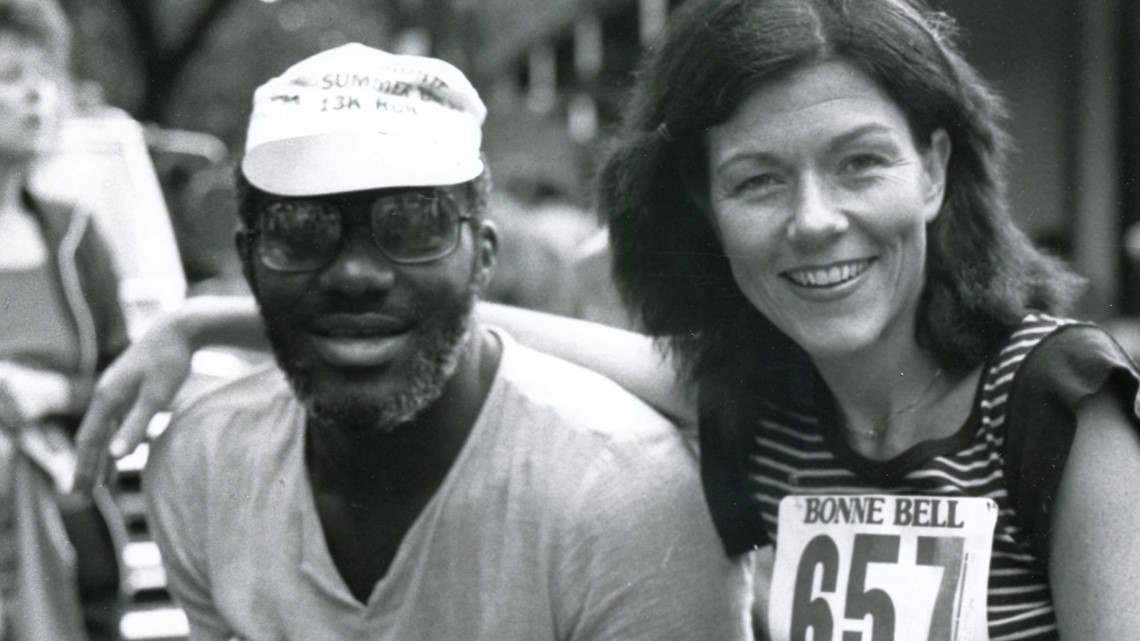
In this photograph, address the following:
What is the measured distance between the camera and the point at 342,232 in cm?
298

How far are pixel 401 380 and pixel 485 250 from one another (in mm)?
376

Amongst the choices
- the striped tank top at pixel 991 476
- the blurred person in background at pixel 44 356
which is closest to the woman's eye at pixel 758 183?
the striped tank top at pixel 991 476

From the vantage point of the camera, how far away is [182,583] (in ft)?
11.1

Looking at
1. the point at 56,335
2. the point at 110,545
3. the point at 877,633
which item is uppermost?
the point at 56,335

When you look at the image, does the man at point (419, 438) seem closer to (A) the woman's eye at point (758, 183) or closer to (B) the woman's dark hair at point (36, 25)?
(A) the woman's eye at point (758, 183)

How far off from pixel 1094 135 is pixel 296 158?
6.90 metres

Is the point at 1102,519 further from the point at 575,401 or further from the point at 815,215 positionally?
the point at 575,401

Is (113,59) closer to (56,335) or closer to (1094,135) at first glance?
(1094,135)

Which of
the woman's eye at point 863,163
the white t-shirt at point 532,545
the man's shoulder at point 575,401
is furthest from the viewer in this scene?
the man's shoulder at point 575,401

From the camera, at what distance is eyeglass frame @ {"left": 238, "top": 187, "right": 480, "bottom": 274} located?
297 cm

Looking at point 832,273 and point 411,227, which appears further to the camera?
point 411,227

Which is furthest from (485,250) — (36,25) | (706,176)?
(36,25)

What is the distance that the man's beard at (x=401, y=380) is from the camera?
3010 millimetres

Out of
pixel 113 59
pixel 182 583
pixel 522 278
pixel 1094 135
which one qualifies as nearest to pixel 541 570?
pixel 182 583
